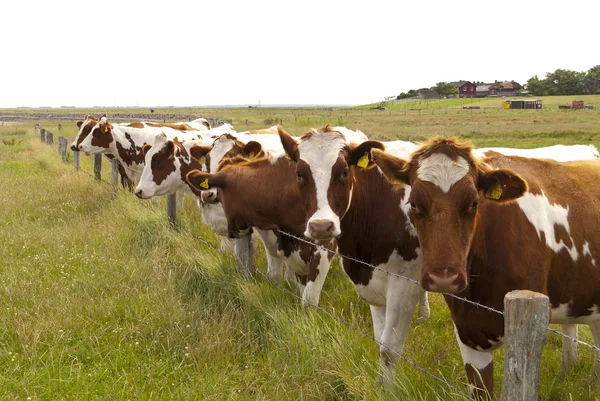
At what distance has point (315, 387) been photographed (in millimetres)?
3791

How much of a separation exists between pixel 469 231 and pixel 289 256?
2895 mm

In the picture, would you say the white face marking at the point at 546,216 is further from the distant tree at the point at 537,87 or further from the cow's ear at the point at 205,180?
the distant tree at the point at 537,87

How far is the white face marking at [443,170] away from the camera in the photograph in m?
3.12

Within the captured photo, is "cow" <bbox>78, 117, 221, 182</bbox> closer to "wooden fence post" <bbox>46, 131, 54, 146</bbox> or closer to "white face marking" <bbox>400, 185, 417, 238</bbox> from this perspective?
"white face marking" <bbox>400, 185, 417, 238</bbox>

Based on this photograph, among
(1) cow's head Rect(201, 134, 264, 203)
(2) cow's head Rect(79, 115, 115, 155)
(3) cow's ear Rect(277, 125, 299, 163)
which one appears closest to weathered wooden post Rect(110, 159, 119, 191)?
(2) cow's head Rect(79, 115, 115, 155)

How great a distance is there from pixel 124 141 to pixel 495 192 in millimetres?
11579

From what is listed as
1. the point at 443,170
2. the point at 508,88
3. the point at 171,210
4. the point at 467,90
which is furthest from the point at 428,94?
the point at 443,170

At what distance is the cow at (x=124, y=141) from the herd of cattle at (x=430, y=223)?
7337 mm

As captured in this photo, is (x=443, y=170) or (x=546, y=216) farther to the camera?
(x=546, y=216)

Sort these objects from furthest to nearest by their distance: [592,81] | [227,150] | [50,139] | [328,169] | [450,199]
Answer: [592,81]
[50,139]
[227,150]
[328,169]
[450,199]

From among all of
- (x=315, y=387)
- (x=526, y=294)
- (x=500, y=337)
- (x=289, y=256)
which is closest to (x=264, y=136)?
(x=289, y=256)

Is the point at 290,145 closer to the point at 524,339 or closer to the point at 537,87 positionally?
the point at 524,339

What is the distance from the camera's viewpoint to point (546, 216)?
341 cm

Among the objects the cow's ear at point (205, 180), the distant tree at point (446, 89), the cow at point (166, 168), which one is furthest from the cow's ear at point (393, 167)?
the distant tree at point (446, 89)
